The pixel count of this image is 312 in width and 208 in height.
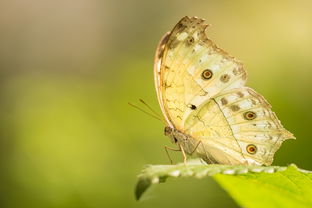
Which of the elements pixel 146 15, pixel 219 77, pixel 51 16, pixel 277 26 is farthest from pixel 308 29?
pixel 51 16

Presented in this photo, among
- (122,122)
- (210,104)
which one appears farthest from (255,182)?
(122,122)

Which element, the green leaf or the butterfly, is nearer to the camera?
the green leaf

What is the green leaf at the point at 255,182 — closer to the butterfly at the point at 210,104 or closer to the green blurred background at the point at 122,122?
the green blurred background at the point at 122,122

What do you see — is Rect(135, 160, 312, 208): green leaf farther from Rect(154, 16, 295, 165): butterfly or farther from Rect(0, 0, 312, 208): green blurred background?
Rect(154, 16, 295, 165): butterfly

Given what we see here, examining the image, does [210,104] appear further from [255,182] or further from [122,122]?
[122,122]

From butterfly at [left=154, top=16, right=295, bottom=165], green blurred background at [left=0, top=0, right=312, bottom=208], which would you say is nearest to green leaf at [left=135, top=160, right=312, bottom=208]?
green blurred background at [left=0, top=0, right=312, bottom=208]

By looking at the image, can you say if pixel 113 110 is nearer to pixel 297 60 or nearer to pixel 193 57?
pixel 297 60
